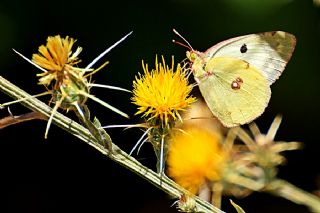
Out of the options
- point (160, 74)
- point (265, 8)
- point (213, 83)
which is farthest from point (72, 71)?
point (265, 8)

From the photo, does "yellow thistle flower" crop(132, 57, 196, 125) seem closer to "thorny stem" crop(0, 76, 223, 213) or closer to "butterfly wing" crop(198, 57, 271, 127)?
"thorny stem" crop(0, 76, 223, 213)

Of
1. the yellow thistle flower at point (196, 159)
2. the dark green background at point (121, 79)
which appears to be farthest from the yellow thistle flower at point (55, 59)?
the dark green background at point (121, 79)

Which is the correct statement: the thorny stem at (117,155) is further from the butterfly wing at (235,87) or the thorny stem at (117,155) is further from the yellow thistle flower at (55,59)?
the butterfly wing at (235,87)

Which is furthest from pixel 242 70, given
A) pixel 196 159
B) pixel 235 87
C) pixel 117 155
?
pixel 117 155

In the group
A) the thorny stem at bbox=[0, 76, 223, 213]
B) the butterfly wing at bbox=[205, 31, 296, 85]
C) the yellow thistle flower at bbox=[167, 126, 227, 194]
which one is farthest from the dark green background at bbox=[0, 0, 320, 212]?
the thorny stem at bbox=[0, 76, 223, 213]

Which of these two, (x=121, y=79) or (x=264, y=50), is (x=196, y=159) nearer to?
(x=264, y=50)
